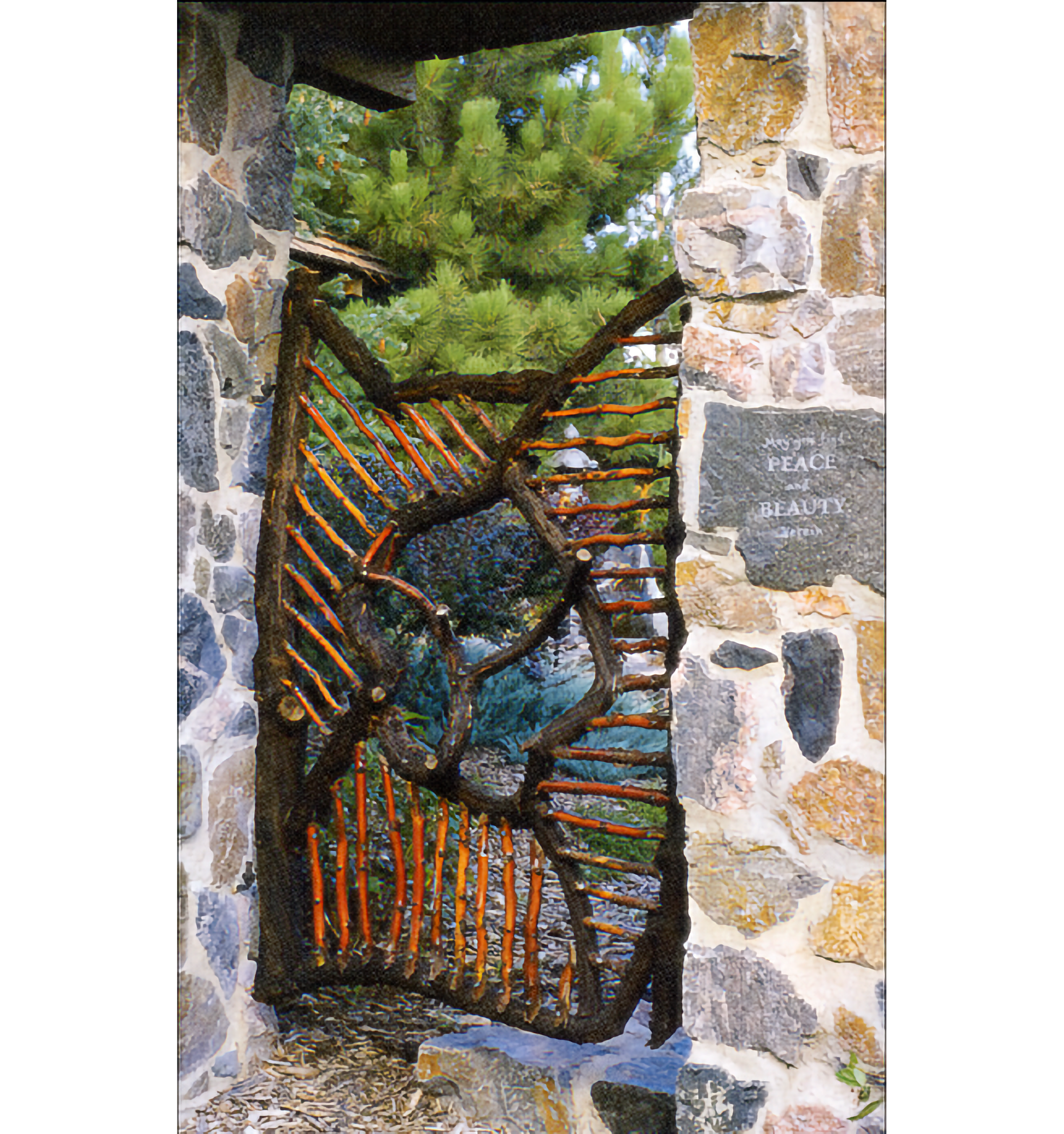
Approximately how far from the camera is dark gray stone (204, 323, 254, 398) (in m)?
2.50

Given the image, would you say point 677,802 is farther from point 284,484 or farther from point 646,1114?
point 284,484

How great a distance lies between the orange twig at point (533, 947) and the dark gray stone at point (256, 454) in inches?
46.7

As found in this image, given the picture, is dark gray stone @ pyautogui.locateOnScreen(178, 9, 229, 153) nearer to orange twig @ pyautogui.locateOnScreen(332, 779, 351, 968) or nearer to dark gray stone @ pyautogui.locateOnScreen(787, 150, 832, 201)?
dark gray stone @ pyautogui.locateOnScreen(787, 150, 832, 201)

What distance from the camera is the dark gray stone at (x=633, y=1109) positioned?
218cm

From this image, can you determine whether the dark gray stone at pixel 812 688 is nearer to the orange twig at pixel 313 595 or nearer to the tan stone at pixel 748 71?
the tan stone at pixel 748 71

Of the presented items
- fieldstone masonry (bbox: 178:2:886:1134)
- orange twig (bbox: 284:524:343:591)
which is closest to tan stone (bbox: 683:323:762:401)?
fieldstone masonry (bbox: 178:2:886:1134)

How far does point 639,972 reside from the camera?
222 centimetres

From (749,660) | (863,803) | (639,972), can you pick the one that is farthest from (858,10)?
(639,972)

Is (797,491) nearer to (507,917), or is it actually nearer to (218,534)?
(507,917)

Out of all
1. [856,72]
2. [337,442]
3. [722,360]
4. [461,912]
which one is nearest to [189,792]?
[461,912]

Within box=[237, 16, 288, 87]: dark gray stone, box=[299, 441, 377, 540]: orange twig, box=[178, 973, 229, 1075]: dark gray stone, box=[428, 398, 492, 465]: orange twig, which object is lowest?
box=[178, 973, 229, 1075]: dark gray stone

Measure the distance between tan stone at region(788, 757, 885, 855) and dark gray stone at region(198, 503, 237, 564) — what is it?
5.06 ft

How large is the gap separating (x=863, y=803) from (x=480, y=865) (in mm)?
1088

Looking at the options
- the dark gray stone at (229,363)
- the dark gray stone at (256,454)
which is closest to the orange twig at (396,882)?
the dark gray stone at (256,454)
